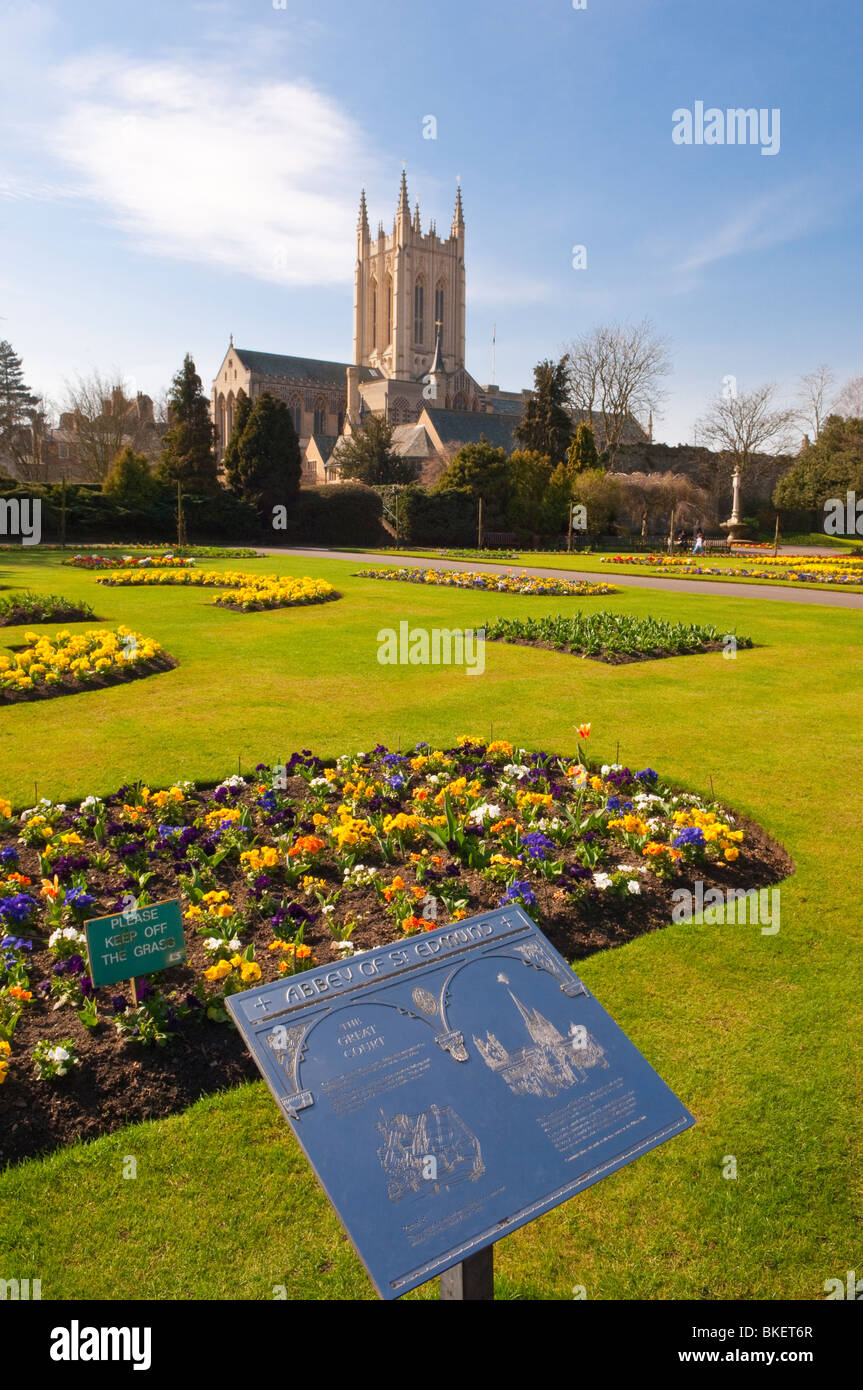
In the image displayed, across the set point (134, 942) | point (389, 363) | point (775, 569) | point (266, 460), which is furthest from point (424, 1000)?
point (389, 363)

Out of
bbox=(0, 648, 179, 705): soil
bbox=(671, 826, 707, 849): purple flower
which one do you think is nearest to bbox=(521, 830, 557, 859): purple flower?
bbox=(671, 826, 707, 849): purple flower

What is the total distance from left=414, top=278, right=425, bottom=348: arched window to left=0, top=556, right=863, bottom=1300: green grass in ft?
276

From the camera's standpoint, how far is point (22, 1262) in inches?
99.9

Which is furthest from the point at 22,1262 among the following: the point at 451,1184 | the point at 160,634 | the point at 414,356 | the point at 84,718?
the point at 414,356

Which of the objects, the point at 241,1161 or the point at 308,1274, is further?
the point at 241,1161

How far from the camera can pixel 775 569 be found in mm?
26375

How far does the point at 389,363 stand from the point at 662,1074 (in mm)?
86776

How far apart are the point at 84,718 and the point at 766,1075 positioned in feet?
22.5

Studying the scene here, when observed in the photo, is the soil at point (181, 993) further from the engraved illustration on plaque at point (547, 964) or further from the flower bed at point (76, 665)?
the flower bed at point (76, 665)

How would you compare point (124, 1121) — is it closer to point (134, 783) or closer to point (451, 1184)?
point (451, 1184)

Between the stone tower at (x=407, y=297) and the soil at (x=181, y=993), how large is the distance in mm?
81777

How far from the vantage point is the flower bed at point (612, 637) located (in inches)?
442

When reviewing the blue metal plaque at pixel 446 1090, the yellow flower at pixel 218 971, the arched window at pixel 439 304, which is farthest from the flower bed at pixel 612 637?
the arched window at pixel 439 304

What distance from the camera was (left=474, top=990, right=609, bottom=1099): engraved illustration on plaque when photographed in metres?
2.30
